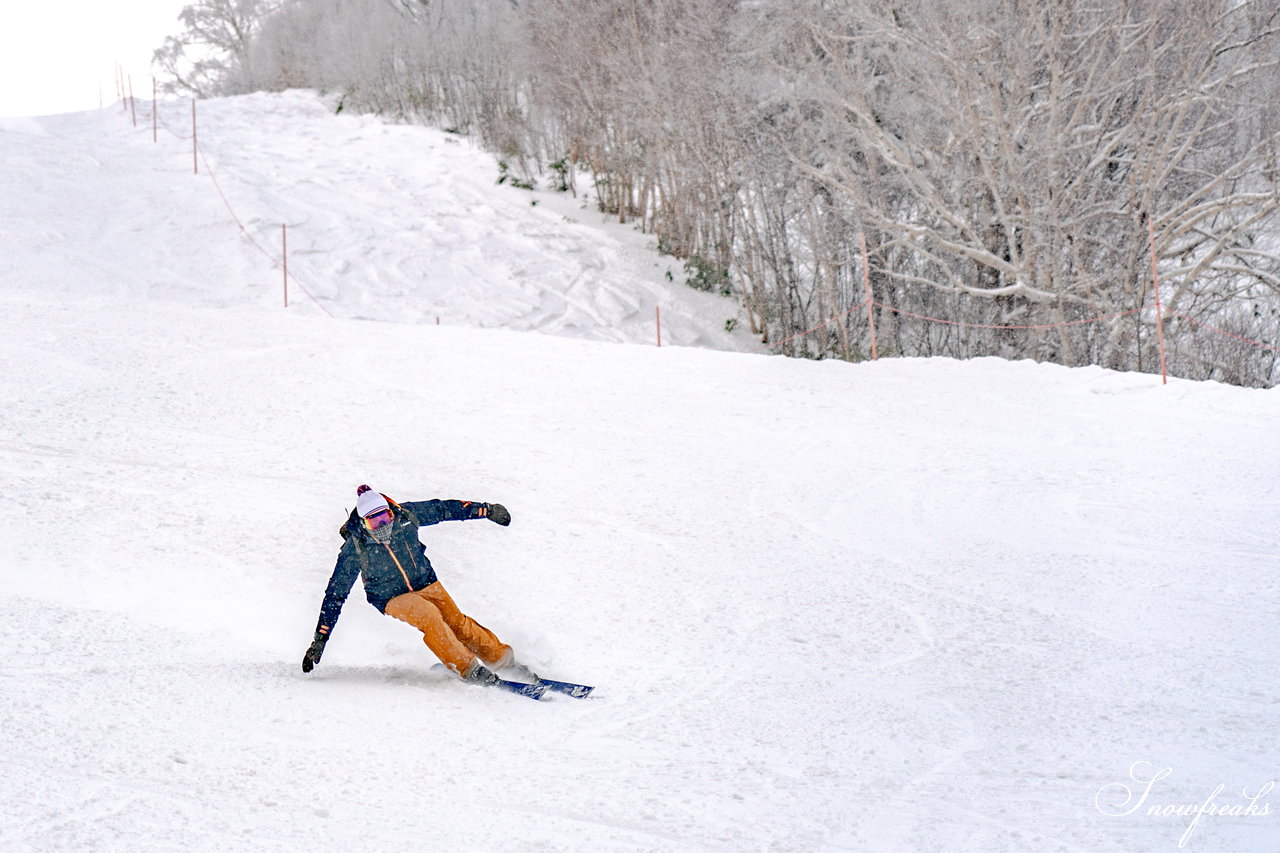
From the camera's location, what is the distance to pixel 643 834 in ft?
13.5

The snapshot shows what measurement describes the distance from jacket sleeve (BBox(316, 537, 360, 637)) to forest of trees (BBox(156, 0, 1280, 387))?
34.4 feet

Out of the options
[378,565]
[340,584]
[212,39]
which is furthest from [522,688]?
[212,39]

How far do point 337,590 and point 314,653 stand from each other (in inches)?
14.2

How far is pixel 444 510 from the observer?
6.41m

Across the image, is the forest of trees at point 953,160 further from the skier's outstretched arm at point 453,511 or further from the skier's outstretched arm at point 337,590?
the skier's outstretched arm at point 337,590

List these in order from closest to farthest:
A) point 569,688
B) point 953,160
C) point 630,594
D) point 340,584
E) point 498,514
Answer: point 569,688 < point 340,584 < point 498,514 < point 630,594 < point 953,160

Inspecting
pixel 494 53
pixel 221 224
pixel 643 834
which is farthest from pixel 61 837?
pixel 494 53

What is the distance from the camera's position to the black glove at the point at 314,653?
19.4ft

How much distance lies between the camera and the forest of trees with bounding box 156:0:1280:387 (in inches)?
663

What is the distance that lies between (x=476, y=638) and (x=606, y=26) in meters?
20.3

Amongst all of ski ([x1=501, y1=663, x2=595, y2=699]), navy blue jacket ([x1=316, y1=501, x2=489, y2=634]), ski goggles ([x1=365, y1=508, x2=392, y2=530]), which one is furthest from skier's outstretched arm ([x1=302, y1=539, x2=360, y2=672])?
ski ([x1=501, y1=663, x2=595, y2=699])

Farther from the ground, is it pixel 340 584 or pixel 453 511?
pixel 453 511

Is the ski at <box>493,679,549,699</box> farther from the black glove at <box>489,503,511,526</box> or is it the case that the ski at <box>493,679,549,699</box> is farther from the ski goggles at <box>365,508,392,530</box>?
the ski goggles at <box>365,508,392,530</box>

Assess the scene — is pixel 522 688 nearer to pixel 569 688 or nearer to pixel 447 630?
pixel 569 688
